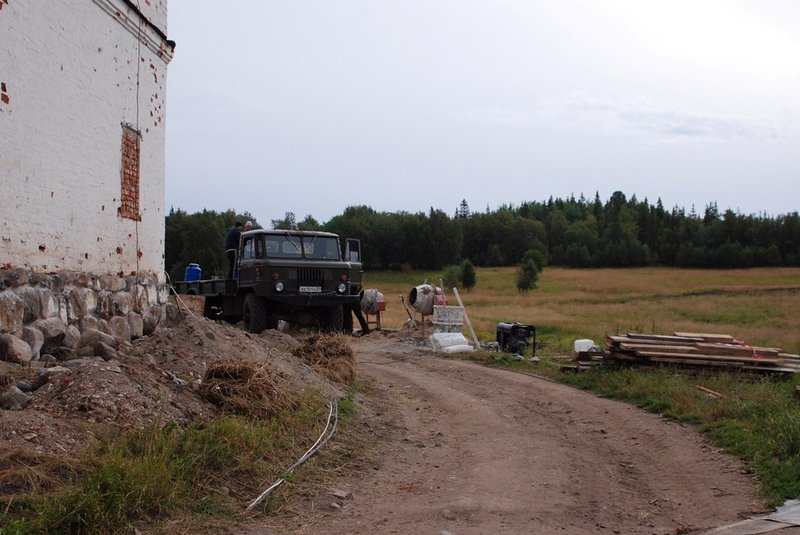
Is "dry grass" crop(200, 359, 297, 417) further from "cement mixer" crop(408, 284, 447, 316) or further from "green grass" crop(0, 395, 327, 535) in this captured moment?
"cement mixer" crop(408, 284, 447, 316)

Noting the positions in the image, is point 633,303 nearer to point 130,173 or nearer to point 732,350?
point 732,350

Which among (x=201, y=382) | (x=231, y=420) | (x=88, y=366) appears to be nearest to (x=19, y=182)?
(x=88, y=366)

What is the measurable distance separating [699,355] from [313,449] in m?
7.95

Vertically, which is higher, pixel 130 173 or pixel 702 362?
pixel 130 173

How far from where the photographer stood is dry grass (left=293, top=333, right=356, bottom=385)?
11.2m

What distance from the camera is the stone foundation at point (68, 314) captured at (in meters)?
6.98

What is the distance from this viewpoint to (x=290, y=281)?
56.2ft

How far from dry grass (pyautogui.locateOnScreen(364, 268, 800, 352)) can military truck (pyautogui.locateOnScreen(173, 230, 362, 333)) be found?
5937 millimetres

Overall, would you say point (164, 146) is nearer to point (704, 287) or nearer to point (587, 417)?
point (587, 417)

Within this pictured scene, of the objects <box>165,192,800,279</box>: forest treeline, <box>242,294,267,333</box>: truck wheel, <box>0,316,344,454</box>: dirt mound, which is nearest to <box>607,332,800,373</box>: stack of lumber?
<box>0,316,344,454</box>: dirt mound

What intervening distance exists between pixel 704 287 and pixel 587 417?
60360 mm

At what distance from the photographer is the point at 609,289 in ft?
212

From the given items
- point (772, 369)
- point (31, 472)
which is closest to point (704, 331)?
point (772, 369)

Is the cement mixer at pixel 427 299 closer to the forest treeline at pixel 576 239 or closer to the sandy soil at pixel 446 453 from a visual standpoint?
the sandy soil at pixel 446 453
